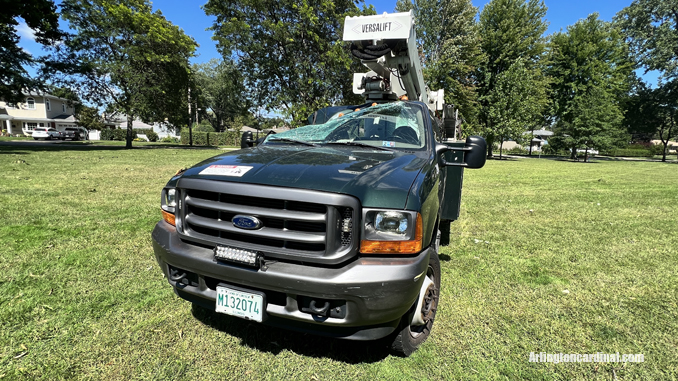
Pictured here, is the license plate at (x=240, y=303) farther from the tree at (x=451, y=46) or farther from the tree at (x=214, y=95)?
the tree at (x=214, y=95)

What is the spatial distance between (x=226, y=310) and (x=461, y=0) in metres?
31.2

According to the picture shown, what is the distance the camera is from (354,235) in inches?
69.6

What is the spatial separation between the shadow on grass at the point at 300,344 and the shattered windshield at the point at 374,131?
→ 1559 mm

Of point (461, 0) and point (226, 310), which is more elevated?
point (461, 0)

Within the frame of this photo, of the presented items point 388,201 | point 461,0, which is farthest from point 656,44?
point 388,201

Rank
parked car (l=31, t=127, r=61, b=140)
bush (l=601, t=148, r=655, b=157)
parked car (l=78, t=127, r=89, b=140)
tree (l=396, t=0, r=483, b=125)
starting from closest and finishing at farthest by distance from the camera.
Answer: tree (l=396, t=0, r=483, b=125), parked car (l=31, t=127, r=61, b=140), parked car (l=78, t=127, r=89, b=140), bush (l=601, t=148, r=655, b=157)

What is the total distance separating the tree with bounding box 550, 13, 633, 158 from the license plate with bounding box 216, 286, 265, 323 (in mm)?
34843

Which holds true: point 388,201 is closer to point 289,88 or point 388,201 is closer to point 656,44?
point 289,88

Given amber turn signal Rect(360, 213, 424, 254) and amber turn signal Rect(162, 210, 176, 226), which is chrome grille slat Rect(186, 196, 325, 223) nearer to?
amber turn signal Rect(360, 213, 424, 254)

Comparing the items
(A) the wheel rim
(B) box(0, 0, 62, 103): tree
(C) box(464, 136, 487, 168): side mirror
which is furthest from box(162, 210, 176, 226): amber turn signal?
(B) box(0, 0, 62, 103): tree

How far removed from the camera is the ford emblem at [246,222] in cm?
186

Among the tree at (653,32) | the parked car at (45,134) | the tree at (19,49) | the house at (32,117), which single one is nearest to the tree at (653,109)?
the tree at (653,32)

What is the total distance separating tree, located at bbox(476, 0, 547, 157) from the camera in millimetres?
27422

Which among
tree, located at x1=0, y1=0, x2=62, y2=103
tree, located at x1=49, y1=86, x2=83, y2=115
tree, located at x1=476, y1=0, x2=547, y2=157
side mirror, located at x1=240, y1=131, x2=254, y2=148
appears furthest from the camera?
tree, located at x1=476, y1=0, x2=547, y2=157
